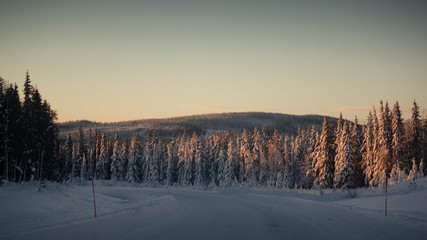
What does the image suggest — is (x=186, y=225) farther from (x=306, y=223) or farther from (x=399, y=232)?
(x=399, y=232)

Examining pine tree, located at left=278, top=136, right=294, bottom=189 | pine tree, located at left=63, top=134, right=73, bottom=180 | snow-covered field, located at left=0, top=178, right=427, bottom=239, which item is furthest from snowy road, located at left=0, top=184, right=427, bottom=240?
pine tree, located at left=63, top=134, right=73, bottom=180

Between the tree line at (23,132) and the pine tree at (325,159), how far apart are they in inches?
1562

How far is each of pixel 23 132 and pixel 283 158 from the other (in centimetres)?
4723

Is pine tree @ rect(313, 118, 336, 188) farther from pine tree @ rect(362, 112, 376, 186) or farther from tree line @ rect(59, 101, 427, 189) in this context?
pine tree @ rect(362, 112, 376, 186)

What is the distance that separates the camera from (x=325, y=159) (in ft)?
148

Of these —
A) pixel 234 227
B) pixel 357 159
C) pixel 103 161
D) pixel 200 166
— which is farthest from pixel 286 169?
pixel 234 227

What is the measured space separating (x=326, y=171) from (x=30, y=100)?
44.5 meters

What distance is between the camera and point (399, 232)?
30.1 ft

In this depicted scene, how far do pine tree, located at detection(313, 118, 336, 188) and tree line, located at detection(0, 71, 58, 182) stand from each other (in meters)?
39.7

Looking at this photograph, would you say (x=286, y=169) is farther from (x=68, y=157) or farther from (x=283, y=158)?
(x=68, y=157)

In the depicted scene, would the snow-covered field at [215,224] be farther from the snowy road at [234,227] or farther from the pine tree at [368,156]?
the pine tree at [368,156]

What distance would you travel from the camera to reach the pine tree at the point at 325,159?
44594 mm

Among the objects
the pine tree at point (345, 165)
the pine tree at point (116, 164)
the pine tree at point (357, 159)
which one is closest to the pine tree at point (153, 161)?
the pine tree at point (116, 164)

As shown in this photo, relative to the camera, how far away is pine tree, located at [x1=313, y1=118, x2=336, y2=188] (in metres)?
44.6
